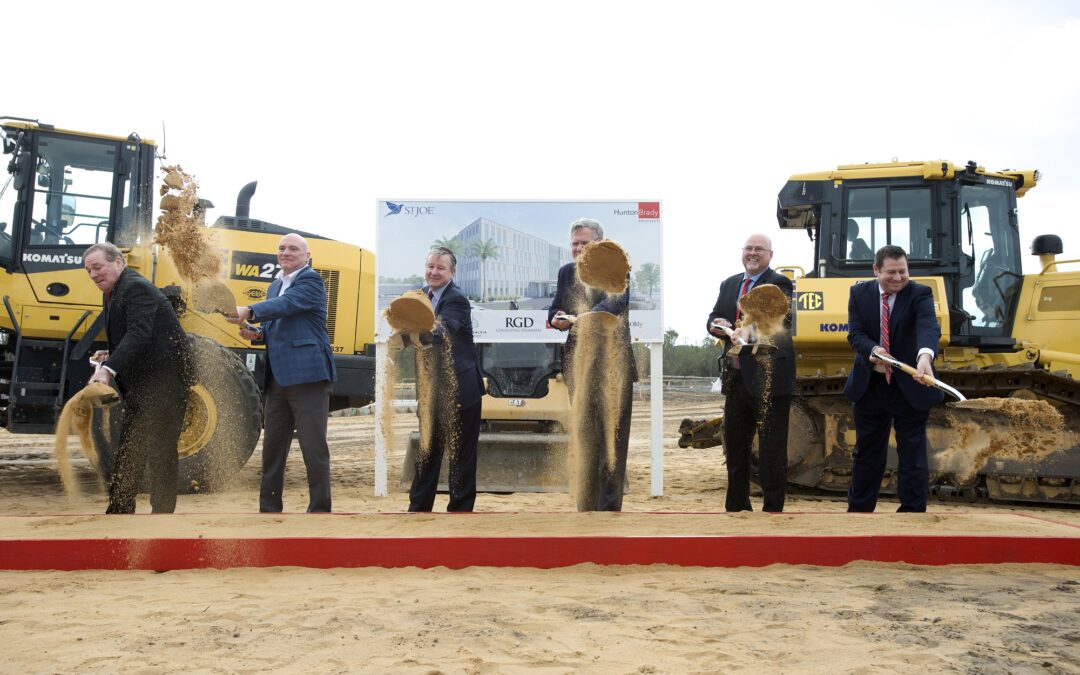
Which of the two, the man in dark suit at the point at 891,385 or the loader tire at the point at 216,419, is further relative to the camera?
the loader tire at the point at 216,419

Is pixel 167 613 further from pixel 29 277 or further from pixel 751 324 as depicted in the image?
pixel 29 277

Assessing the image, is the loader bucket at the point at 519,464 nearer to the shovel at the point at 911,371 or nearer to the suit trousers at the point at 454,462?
the suit trousers at the point at 454,462

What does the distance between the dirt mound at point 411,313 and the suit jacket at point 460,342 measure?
0.31 feet

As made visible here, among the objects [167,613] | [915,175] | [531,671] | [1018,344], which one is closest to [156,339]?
[167,613]

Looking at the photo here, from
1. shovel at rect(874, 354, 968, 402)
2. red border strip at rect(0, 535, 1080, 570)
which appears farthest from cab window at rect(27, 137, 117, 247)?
shovel at rect(874, 354, 968, 402)

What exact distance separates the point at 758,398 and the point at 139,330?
3757 mm

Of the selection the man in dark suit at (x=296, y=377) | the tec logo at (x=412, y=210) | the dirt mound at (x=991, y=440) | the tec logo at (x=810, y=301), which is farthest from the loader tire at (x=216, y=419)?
the dirt mound at (x=991, y=440)

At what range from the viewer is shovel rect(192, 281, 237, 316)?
5.62 meters

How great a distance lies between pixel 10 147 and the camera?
333 inches

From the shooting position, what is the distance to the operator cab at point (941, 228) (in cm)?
875

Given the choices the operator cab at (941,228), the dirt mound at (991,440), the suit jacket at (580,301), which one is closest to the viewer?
the suit jacket at (580,301)

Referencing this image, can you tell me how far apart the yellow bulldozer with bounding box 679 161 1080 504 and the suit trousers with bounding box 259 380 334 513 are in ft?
16.4

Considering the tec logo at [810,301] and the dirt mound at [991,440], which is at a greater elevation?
the tec logo at [810,301]

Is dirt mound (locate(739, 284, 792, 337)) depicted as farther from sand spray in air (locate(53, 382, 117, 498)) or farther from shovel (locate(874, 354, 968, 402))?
sand spray in air (locate(53, 382, 117, 498))
